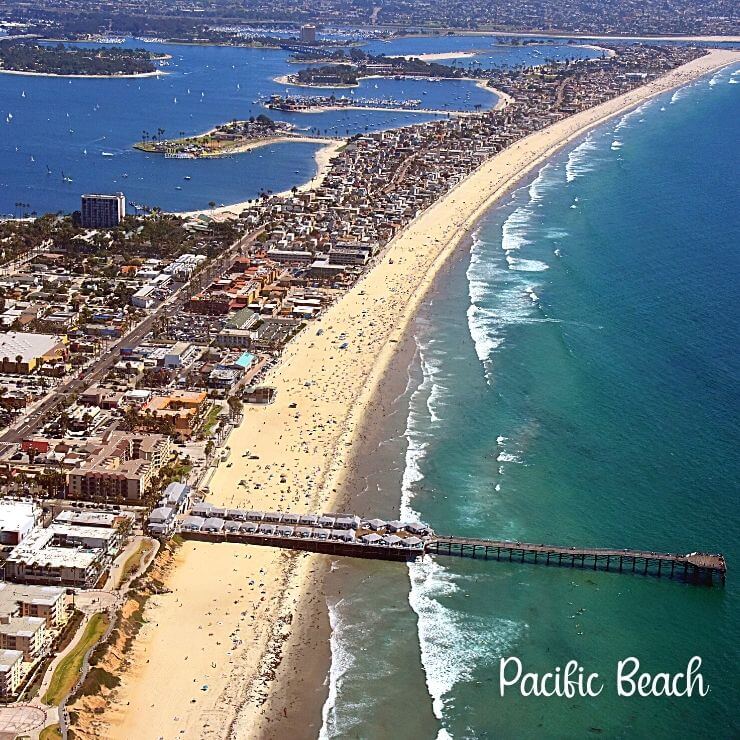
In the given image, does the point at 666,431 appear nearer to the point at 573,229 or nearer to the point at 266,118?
the point at 573,229

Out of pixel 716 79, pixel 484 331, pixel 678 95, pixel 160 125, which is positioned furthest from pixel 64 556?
pixel 716 79

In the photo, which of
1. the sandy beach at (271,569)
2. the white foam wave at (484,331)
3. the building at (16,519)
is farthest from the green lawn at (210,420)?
the white foam wave at (484,331)

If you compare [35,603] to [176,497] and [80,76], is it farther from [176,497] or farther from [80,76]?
[80,76]

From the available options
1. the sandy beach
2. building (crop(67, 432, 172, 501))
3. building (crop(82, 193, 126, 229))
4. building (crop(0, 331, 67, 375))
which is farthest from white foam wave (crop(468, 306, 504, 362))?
building (crop(82, 193, 126, 229))

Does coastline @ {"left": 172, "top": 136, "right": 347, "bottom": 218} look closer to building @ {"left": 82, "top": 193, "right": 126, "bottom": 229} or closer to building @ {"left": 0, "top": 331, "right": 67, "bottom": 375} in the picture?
building @ {"left": 82, "top": 193, "right": 126, "bottom": 229}

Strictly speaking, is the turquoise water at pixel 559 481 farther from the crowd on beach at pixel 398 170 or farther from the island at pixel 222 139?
the island at pixel 222 139

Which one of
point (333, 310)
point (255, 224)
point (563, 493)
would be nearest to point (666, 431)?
point (563, 493)

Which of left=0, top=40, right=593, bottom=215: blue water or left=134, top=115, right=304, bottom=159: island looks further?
left=134, top=115, right=304, bottom=159: island
